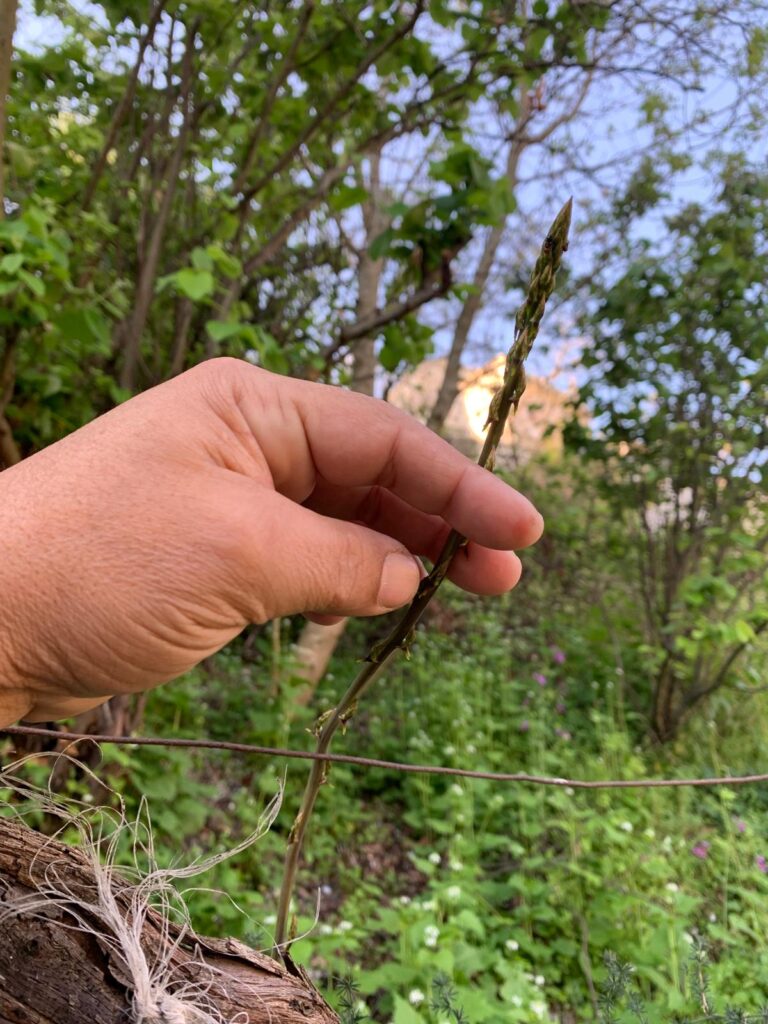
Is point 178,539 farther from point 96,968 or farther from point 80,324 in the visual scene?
point 80,324

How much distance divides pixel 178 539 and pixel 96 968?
508mm

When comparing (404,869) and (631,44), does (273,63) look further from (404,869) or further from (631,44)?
(404,869)

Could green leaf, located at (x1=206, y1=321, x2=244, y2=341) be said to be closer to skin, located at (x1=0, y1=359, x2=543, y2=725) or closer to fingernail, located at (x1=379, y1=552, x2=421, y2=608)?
skin, located at (x1=0, y1=359, x2=543, y2=725)

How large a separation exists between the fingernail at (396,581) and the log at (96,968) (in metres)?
0.51

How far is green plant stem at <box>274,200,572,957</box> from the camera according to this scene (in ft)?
2.33

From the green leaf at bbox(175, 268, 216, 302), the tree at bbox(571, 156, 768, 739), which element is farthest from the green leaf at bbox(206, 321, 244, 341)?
the tree at bbox(571, 156, 768, 739)

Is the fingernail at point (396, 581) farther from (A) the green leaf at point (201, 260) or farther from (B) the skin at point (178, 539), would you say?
(A) the green leaf at point (201, 260)

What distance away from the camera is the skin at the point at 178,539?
2.66 feet

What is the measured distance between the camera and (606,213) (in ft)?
15.1

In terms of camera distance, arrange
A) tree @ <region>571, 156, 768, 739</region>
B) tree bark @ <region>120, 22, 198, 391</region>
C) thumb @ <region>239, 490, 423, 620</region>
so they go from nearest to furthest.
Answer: thumb @ <region>239, 490, 423, 620</region>
tree bark @ <region>120, 22, 198, 391</region>
tree @ <region>571, 156, 768, 739</region>

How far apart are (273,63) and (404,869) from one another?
340 centimetres

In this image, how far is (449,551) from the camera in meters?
0.93

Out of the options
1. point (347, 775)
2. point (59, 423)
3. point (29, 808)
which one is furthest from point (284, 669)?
point (29, 808)

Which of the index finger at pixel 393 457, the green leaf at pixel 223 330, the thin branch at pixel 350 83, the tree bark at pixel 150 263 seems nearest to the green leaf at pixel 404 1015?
the index finger at pixel 393 457
